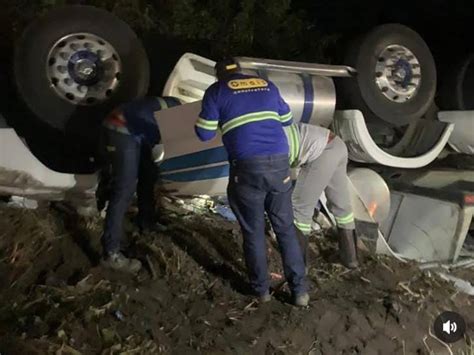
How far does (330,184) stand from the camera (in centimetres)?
449

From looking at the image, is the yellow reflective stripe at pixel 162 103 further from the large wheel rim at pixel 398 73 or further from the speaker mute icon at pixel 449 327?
the speaker mute icon at pixel 449 327

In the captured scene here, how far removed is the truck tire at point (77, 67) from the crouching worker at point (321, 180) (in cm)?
109

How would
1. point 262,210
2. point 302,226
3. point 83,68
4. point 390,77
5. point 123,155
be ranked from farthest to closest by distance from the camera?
1. point 390,77
2. point 302,226
3. point 83,68
4. point 123,155
5. point 262,210

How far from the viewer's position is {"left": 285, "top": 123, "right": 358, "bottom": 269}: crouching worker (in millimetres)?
4168

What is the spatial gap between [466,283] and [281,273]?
129cm

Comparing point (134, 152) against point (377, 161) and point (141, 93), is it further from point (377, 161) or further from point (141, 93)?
point (377, 161)

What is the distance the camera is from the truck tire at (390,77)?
16.4ft

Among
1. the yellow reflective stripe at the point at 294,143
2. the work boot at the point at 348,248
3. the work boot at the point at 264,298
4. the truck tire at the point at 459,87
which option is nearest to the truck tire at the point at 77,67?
the yellow reflective stripe at the point at 294,143

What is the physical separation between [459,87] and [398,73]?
2.68 feet

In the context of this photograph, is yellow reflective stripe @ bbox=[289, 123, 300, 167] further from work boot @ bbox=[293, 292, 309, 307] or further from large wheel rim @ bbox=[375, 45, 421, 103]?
large wheel rim @ bbox=[375, 45, 421, 103]

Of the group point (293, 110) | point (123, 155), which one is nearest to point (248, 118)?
point (123, 155)

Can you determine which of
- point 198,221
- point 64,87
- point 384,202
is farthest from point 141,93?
point 384,202

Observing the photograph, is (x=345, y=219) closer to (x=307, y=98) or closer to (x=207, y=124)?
(x=307, y=98)

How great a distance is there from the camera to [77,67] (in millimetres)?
4281
